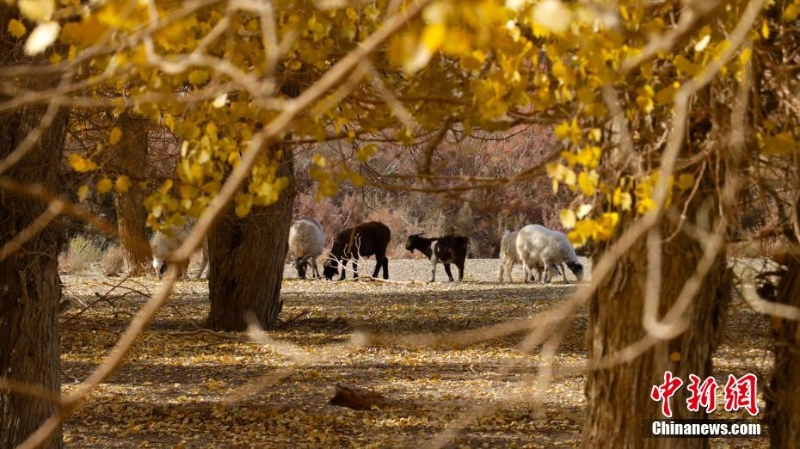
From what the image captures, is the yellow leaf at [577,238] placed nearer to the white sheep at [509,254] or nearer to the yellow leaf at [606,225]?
the yellow leaf at [606,225]

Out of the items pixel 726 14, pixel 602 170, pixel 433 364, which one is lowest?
pixel 433 364

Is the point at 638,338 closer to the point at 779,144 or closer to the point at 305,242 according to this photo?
the point at 779,144

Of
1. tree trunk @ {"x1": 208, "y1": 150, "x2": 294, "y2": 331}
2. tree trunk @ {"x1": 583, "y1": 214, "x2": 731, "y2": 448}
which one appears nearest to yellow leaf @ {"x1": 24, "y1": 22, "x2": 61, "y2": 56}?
tree trunk @ {"x1": 583, "y1": 214, "x2": 731, "y2": 448}

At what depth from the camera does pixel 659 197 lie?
10.2 ft

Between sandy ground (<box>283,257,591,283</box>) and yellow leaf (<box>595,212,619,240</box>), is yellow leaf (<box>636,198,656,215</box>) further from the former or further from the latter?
sandy ground (<box>283,257,591,283</box>)

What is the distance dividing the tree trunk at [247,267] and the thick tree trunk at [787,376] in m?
7.15

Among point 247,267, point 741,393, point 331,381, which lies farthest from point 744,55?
point 247,267

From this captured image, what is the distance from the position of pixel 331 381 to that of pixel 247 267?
8.79 feet

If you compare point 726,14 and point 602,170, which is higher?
point 726,14

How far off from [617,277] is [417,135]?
3.20ft

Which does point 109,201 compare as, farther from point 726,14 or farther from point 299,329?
point 726,14

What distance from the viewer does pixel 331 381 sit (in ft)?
30.2

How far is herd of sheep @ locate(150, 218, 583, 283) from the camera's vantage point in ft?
61.8

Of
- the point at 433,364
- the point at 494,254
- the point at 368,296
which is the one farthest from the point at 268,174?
the point at 494,254
